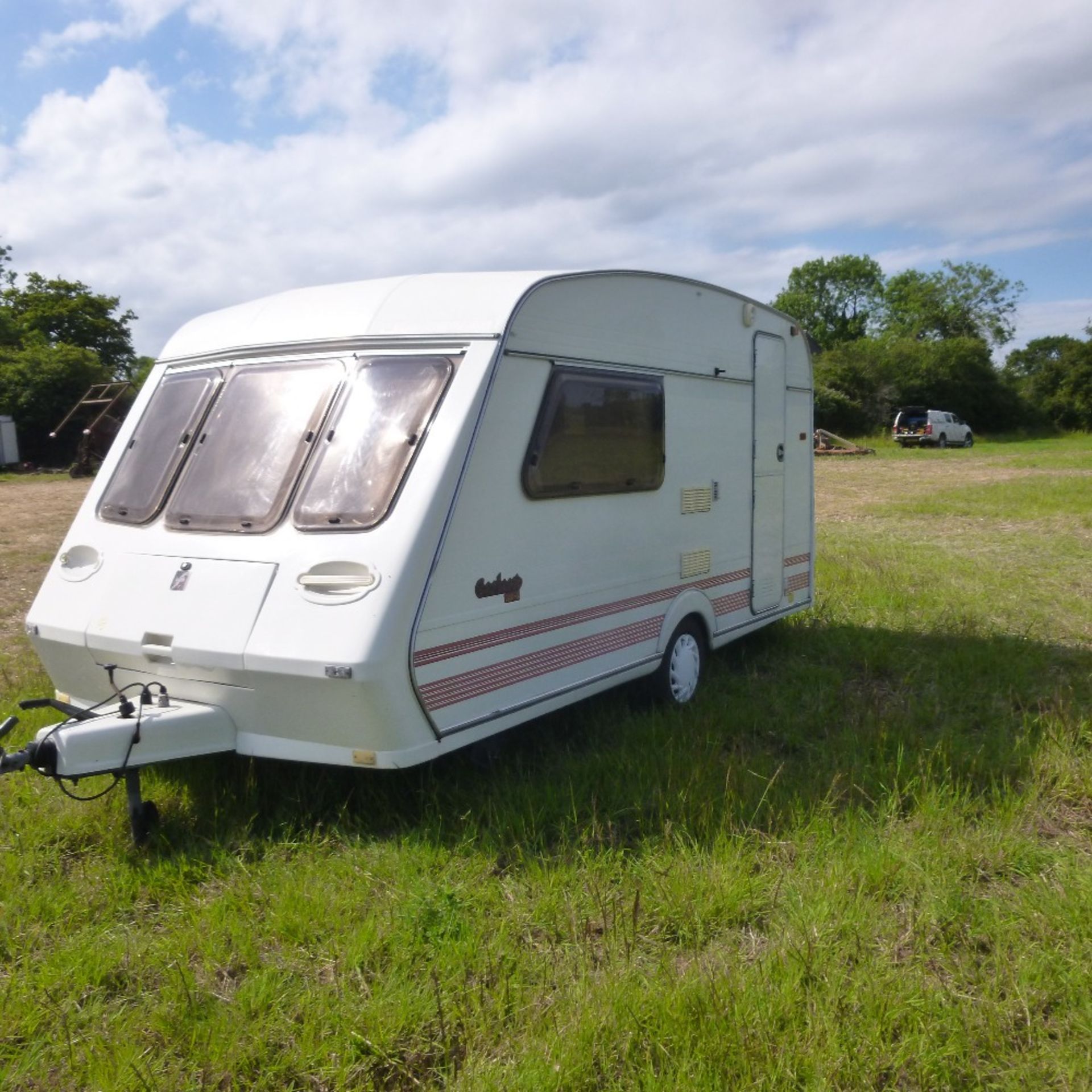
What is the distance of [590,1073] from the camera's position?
2857mm

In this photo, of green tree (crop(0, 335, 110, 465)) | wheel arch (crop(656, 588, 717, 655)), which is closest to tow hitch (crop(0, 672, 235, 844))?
wheel arch (crop(656, 588, 717, 655))

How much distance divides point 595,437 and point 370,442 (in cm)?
126

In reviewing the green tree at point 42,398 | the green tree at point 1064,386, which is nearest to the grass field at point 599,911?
the green tree at point 42,398

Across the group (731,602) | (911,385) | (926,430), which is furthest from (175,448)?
(911,385)

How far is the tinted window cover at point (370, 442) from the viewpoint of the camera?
4.18m

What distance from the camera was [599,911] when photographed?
Answer: 3.67 metres

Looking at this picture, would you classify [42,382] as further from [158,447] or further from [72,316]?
[158,447]

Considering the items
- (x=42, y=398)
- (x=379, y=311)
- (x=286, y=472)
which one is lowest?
(x=286, y=472)

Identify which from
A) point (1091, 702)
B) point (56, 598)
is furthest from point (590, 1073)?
point (1091, 702)

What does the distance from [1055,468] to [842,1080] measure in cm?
2515

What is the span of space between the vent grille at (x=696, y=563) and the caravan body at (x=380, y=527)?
88mm

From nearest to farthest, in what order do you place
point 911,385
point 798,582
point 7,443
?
1. point 798,582
2. point 7,443
3. point 911,385

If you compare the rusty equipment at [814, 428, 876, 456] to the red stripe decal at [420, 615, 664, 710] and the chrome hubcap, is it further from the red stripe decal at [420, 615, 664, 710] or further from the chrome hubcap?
the red stripe decal at [420, 615, 664, 710]

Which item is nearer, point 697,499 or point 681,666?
point 681,666
